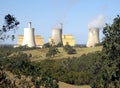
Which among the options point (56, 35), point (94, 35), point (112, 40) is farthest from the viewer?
point (56, 35)

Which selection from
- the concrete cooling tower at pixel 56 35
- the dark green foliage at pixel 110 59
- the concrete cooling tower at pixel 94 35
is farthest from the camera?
the concrete cooling tower at pixel 56 35

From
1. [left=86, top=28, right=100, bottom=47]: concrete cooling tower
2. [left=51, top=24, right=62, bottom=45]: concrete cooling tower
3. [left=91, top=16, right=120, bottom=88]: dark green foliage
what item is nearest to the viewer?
[left=91, top=16, right=120, bottom=88]: dark green foliage

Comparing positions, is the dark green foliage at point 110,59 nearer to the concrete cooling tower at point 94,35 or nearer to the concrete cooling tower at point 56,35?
the concrete cooling tower at point 94,35

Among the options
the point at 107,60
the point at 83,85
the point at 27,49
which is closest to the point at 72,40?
the point at 27,49

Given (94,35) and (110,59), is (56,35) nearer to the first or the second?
(94,35)

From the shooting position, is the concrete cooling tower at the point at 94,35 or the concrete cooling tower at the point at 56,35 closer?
the concrete cooling tower at the point at 94,35

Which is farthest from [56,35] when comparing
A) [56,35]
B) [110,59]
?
[110,59]

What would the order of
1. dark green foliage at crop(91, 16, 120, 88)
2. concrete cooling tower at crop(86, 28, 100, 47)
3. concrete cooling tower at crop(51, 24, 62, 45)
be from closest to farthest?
1. dark green foliage at crop(91, 16, 120, 88)
2. concrete cooling tower at crop(86, 28, 100, 47)
3. concrete cooling tower at crop(51, 24, 62, 45)

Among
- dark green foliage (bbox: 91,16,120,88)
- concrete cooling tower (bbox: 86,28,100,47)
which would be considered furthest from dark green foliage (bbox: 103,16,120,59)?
concrete cooling tower (bbox: 86,28,100,47)

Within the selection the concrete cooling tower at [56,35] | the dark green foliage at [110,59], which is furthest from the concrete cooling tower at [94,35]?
the dark green foliage at [110,59]

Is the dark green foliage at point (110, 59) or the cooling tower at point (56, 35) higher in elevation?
the cooling tower at point (56, 35)

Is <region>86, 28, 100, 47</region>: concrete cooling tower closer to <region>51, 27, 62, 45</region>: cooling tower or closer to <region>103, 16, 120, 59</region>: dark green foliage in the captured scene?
<region>51, 27, 62, 45</region>: cooling tower

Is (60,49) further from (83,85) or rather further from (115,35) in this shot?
(115,35)

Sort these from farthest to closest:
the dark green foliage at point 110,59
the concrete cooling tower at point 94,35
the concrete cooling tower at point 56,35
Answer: the concrete cooling tower at point 56,35
the concrete cooling tower at point 94,35
the dark green foliage at point 110,59
